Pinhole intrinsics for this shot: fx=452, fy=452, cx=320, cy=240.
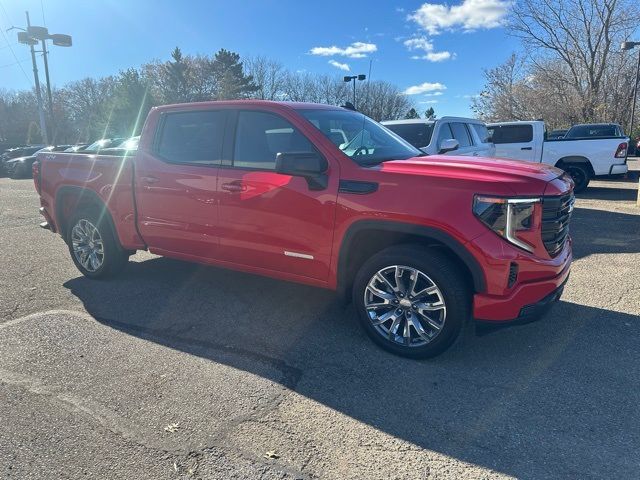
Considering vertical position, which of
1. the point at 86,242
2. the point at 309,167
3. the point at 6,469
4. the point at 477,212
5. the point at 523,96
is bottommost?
the point at 6,469

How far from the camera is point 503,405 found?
2.90 meters

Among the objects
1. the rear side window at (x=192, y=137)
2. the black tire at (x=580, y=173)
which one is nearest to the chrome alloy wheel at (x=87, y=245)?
the rear side window at (x=192, y=137)

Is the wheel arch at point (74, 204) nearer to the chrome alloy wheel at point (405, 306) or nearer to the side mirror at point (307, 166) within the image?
the side mirror at point (307, 166)

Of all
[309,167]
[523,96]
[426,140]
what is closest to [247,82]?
Result: [523,96]

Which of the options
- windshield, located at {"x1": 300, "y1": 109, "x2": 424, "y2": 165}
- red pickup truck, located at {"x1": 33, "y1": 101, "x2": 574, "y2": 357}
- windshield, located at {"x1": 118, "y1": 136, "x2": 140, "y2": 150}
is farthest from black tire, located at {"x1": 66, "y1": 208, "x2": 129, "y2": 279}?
windshield, located at {"x1": 300, "y1": 109, "x2": 424, "y2": 165}

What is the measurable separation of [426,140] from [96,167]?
561cm

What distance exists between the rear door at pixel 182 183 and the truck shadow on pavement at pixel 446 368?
678 millimetres

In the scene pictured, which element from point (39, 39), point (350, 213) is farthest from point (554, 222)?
point (39, 39)

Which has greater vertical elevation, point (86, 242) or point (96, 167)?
point (96, 167)

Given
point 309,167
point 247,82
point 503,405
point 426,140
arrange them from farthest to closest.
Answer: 1. point 247,82
2. point 426,140
3. point 309,167
4. point 503,405

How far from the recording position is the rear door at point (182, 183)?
4.29 metres

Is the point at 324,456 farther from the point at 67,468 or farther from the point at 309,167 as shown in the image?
the point at 309,167

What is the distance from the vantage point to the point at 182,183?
4.39 metres

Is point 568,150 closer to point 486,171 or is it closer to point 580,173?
point 580,173
